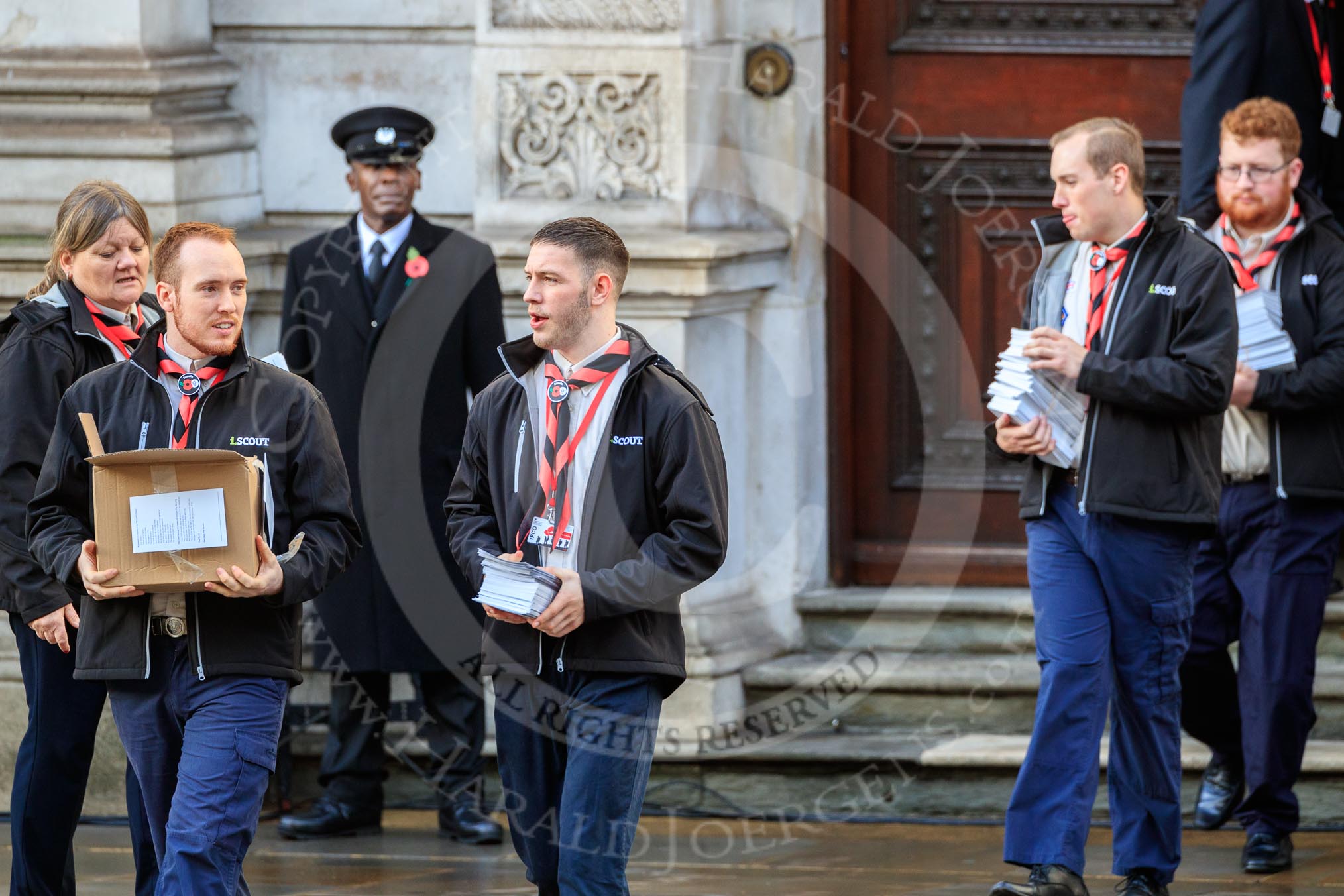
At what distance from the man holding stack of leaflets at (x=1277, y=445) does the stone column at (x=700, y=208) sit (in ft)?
5.67

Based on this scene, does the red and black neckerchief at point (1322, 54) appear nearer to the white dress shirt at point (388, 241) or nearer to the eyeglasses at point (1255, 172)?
the eyeglasses at point (1255, 172)

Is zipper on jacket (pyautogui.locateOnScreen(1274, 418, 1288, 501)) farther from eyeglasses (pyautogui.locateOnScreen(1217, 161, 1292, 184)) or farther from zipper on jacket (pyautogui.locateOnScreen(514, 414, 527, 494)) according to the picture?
zipper on jacket (pyautogui.locateOnScreen(514, 414, 527, 494))

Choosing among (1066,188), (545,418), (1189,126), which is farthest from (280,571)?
(1189,126)

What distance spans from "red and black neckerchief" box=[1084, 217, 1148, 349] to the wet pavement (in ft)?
5.57

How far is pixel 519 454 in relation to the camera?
195 inches

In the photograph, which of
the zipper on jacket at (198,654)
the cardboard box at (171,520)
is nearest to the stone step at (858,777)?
the zipper on jacket at (198,654)

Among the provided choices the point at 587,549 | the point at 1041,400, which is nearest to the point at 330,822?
the point at 587,549

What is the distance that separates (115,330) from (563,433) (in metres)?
1.47

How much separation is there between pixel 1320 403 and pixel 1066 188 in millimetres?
1147

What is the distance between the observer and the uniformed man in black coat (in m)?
7.09

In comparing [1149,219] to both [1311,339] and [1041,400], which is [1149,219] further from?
[1311,339]

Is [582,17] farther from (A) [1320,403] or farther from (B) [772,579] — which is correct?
(A) [1320,403]

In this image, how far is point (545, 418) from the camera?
496 cm

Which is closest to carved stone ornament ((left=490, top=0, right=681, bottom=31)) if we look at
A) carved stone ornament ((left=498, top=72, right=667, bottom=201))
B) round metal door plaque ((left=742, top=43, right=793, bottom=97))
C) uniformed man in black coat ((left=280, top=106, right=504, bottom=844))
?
carved stone ornament ((left=498, top=72, right=667, bottom=201))
